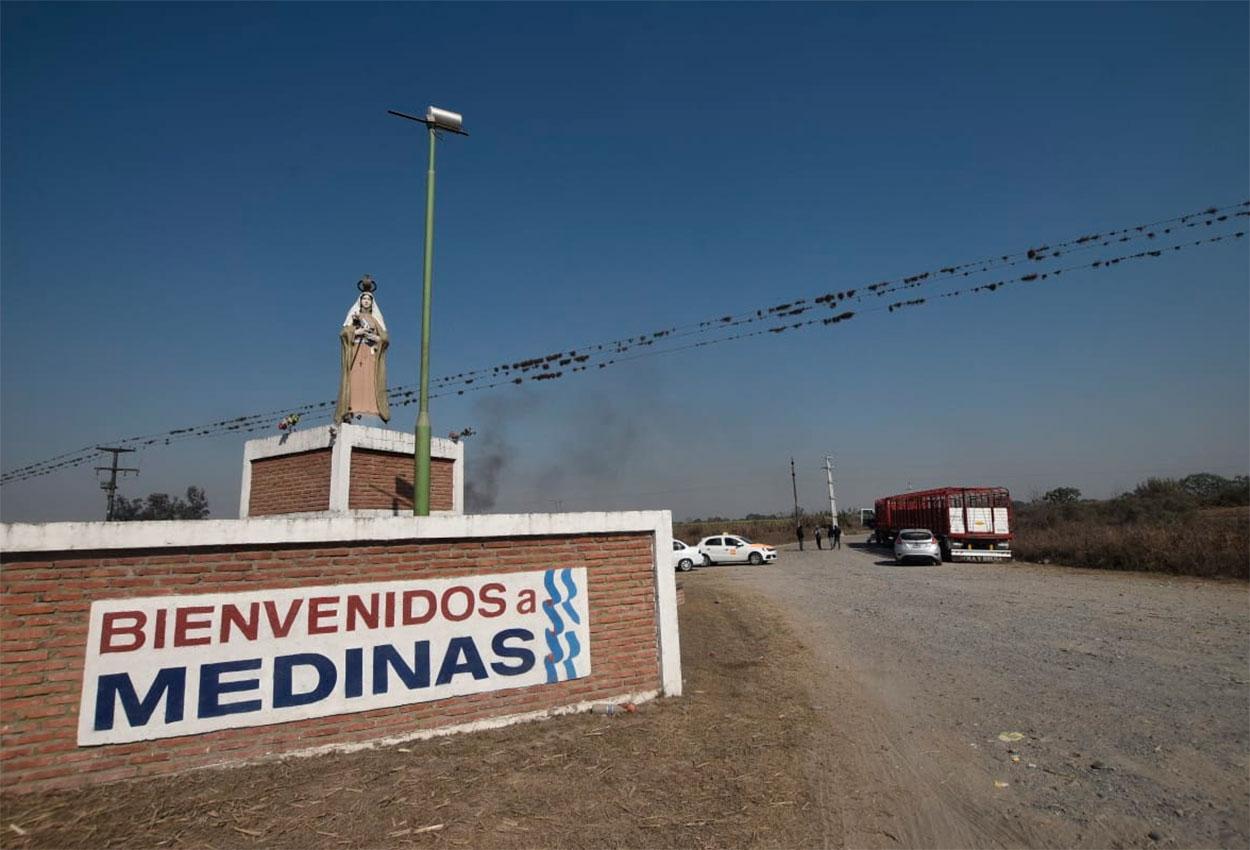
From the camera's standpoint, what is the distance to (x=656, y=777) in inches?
225

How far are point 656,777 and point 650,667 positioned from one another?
7.18ft

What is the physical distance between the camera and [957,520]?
88.2 feet

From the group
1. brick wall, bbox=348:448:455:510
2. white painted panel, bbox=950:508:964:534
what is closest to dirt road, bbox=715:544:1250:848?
brick wall, bbox=348:448:455:510

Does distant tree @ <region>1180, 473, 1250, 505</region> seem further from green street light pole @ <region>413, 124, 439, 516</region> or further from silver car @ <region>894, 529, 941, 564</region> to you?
green street light pole @ <region>413, 124, 439, 516</region>

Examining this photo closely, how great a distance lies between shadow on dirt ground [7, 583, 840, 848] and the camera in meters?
4.59

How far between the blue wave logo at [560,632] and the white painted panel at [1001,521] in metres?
25.2

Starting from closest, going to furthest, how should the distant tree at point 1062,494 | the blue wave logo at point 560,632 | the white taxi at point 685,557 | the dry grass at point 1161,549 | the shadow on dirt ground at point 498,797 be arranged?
the shadow on dirt ground at point 498,797, the blue wave logo at point 560,632, the dry grass at point 1161,549, the white taxi at point 685,557, the distant tree at point 1062,494

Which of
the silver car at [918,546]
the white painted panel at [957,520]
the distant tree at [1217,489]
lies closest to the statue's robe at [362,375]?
the silver car at [918,546]

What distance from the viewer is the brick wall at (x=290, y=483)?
37.7 ft

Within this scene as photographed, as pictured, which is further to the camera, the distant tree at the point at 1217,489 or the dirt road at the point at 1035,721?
the distant tree at the point at 1217,489

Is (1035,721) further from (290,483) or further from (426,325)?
(290,483)

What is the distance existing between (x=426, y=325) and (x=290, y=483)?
235 inches

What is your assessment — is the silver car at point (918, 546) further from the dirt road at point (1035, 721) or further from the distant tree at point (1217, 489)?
the distant tree at point (1217, 489)

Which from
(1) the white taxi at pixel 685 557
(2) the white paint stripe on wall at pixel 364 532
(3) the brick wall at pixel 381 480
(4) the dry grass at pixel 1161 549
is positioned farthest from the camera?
(1) the white taxi at pixel 685 557
